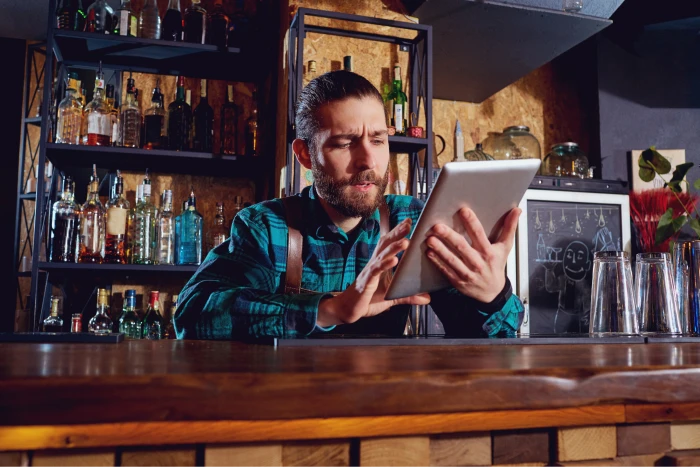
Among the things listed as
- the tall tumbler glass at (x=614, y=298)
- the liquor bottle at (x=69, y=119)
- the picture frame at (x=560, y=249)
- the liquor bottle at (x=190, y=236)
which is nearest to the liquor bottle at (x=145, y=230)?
the liquor bottle at (x=190, y=236)

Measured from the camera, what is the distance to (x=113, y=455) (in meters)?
0.51

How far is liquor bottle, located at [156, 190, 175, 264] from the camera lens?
2.67 metres

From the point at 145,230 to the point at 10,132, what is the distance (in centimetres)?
288

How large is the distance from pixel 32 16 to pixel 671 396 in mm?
4362

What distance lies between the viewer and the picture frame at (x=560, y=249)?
9.58ft

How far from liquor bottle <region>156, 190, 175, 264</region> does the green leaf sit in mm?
2155

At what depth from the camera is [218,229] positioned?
2.87 m

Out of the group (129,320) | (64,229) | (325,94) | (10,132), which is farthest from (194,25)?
(10,132)

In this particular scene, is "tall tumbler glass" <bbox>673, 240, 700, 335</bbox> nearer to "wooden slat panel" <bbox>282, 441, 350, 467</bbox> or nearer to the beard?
the beard

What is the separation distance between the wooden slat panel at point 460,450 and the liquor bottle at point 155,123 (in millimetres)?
2369

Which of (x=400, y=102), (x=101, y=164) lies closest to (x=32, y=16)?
(x=101, y=164)

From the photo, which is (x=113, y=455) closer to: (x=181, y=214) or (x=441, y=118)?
(x=181, y=214)

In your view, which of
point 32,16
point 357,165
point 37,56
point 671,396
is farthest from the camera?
point 37,56

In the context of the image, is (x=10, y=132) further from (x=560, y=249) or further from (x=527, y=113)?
(x=560, y=249)
